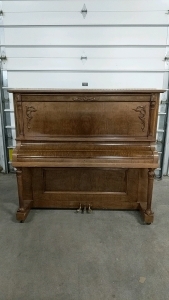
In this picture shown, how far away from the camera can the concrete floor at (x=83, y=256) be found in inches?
53.9

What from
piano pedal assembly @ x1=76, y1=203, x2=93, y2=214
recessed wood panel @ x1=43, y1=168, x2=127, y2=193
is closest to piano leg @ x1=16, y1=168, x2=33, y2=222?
recessed wood panel @ x1=43, y1=168, x2=127, y2=193

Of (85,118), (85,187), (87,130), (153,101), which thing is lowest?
(85,187)

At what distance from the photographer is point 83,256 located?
1639mm

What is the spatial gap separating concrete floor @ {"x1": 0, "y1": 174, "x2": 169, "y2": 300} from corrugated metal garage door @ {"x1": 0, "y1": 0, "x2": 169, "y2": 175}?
1578 millimetres

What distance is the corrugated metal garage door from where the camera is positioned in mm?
2584

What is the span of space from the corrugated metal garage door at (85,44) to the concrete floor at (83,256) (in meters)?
1.58

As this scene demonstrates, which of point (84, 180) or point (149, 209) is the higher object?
point (84, 180)

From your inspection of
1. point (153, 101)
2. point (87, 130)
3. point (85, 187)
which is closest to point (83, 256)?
point (85, 187)

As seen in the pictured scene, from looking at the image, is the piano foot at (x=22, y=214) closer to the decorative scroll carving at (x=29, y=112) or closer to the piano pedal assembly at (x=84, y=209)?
the piano pedal assembly at (x=84, y=209)

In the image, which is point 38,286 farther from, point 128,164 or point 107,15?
point 107,15

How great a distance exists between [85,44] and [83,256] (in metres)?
2.33

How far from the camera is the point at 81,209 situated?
7.29ft

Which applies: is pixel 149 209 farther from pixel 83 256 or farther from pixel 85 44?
pixel 85 44

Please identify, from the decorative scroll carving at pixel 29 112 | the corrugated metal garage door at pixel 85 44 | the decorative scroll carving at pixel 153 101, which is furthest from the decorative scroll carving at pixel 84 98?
the corrugated metal garage door at pixel 85 44
